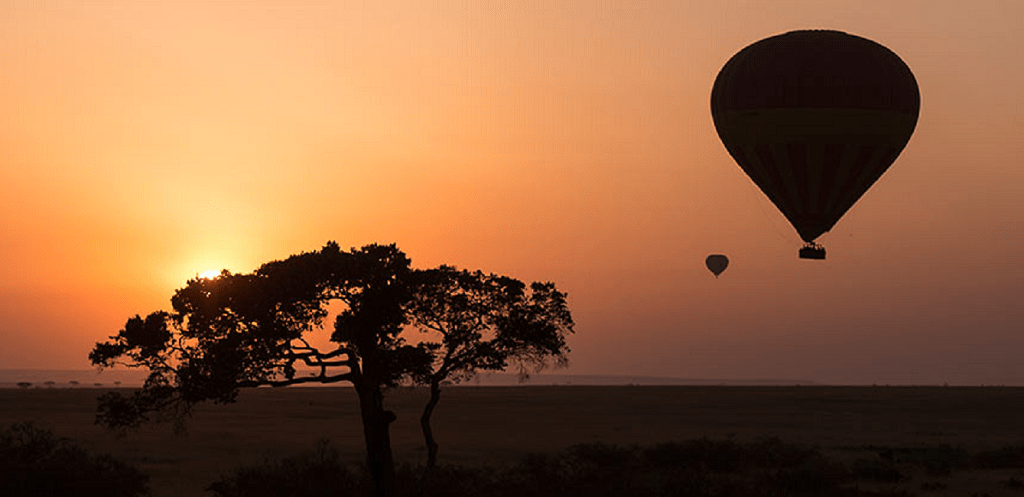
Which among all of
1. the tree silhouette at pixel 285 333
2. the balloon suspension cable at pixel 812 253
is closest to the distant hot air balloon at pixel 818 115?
the balloon suspension cable at pixel 812 253

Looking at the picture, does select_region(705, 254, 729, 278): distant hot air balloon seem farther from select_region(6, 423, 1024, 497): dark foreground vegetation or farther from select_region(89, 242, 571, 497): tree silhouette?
select_region(89, 242, 571, 497): tree silhouette

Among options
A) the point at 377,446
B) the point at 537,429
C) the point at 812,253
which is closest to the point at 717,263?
the point at 537,429

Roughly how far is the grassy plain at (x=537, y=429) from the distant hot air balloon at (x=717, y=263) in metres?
13.7

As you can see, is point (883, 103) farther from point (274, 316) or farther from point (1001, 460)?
point (274, 316)

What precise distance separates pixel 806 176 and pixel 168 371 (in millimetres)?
33937

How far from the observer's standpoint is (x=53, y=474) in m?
40.2

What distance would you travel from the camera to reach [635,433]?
322ft

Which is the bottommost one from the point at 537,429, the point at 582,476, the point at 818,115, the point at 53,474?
the point at 582,476

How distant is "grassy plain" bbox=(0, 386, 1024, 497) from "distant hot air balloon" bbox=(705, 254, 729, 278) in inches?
538

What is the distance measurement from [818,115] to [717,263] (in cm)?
7413

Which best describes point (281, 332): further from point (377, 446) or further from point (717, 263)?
point (717, 263)

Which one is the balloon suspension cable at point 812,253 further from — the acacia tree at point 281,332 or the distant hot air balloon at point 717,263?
the distant hot air balloon at point 717,263

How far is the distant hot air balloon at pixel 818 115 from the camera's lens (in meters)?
62.9

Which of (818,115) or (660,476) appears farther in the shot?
(818,115)
